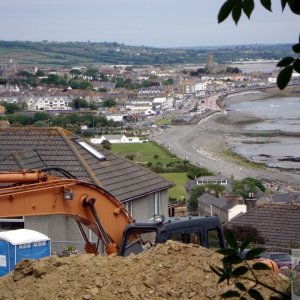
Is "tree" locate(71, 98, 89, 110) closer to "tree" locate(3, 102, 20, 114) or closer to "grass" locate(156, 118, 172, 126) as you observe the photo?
"tree" locate(3, 102, 20, 114)

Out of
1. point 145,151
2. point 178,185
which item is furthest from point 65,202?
point 145,151

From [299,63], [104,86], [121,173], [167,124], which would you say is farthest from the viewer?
[104,86]

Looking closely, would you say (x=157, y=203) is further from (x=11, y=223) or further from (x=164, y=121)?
(x=164, y=121)

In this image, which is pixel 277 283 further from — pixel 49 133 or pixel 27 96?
pixel 27 96

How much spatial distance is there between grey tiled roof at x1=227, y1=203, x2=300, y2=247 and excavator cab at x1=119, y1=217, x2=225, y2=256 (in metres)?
12.7

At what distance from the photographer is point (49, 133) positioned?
15.1 metres

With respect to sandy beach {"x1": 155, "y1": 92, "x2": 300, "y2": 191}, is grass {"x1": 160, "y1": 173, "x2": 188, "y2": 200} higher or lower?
higher

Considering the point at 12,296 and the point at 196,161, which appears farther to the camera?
the point at 196,161

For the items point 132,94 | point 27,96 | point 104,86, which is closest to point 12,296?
point 27,96

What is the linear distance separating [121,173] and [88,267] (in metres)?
7.41

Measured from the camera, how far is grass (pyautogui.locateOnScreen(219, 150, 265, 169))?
5453cm

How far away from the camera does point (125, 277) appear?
725cm

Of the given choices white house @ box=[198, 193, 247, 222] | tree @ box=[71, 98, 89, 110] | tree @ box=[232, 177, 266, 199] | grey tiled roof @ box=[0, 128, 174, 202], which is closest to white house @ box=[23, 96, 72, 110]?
tree @ box=[71, 98, 89, 110]

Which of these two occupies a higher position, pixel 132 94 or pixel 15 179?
pixel 15 179
